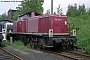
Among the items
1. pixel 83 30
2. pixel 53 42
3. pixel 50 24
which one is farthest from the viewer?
pixel 83 30

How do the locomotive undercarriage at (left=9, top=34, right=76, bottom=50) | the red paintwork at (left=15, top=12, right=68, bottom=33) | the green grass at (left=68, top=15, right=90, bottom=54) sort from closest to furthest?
the locomotive undercarriage at (left=9, top=34, right=76, bottom=50) < the red paintwork at (left=15, top=12, right=68, bottom=33) < the green grass at (left=68, top=15, right=90, bottom=54)

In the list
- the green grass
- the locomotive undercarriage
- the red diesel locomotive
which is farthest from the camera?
the green grass

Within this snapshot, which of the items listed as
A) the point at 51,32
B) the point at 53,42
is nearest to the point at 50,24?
the point at 51,32

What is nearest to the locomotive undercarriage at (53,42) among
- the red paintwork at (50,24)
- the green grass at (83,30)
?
the red paintwork at (50,24)

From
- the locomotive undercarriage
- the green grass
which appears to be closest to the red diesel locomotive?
the locomotive undercarriage

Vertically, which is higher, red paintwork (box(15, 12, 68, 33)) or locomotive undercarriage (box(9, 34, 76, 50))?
red paintwork (box(15, 12, 68, 33))

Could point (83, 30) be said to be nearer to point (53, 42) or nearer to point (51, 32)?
point (53, 42)

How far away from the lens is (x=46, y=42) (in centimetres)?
1569

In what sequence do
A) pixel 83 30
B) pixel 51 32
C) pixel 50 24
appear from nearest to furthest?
pixel 51 32, pixel 50 24, pixel 83 30

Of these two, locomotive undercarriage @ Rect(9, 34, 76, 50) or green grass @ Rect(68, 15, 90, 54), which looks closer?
locomotive undercarriage @ Rect(9, 34, 76, 50)

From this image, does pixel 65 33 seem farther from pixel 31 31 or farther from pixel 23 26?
pixel 23 26

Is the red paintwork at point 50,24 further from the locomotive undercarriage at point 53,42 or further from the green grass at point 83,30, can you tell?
the green grass at point 83,30

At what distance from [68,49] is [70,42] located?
113cm

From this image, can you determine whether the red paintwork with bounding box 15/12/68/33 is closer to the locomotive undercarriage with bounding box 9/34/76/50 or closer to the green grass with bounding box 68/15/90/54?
the locomotive undercarriage with bounding box 9/34/76/50
